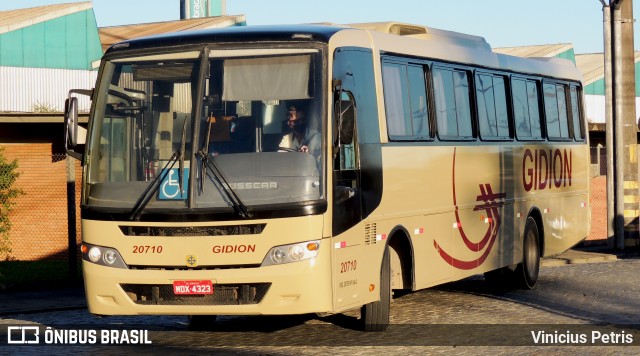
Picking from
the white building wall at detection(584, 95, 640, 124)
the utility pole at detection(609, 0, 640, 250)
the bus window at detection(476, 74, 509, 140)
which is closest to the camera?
the bus window at detection(476, 74, 509, 140)

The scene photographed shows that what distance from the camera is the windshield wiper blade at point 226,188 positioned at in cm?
1169

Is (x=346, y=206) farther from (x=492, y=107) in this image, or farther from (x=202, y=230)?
(x=492, y=107)

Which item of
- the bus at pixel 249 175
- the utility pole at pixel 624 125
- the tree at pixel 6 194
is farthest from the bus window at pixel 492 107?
the utility pole at pixel 624 125

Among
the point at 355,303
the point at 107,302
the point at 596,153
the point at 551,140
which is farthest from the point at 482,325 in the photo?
the point at 596,153

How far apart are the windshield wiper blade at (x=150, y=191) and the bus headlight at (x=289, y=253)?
124cm

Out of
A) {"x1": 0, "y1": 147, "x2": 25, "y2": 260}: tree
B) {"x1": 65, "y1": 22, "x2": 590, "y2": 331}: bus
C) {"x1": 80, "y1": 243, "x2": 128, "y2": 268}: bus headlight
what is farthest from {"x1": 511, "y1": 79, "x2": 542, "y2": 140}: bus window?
{"x1": 0, "y1": 147, "x2": 25, "y2": 260}: tree

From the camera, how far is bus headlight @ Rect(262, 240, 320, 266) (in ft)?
38.5

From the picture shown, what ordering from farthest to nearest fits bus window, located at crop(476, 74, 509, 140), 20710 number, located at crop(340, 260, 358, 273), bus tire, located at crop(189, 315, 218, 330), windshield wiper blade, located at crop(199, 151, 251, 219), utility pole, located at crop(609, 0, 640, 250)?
utility pole, located at crop(609, 0, 640, 250) → bus window, located at crop(476, 74, 509, 140) → bus tire, located at crop(189, 315, 218, 330) → 20710 number, located at crop(340, 260, 358, 273) → windshield wiper blade, located at crop(199, 151, 251, 219)

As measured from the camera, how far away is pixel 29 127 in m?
26.1

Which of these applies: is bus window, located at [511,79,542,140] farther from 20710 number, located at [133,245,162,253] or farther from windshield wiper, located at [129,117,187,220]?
20710 number, located at [133,245,162,253]

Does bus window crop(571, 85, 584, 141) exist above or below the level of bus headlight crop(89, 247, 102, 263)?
above

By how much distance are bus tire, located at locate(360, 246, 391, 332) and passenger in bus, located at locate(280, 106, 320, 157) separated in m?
1.94

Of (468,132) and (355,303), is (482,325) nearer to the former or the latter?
(355,303)

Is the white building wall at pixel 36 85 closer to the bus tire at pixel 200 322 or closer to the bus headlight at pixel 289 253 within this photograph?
the bus tire at pixel 200 322
